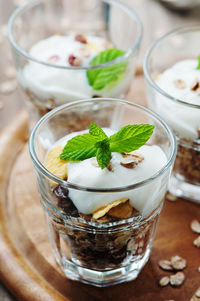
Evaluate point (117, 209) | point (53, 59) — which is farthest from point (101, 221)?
point (53, 59)

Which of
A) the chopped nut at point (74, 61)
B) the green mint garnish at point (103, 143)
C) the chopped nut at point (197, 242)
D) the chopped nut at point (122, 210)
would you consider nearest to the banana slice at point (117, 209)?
the chopped nut at point (122, 210)

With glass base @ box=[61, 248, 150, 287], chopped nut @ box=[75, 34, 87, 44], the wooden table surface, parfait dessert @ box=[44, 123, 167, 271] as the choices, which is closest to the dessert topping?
parfait dessert @ box=[44, 123, 167, 271]

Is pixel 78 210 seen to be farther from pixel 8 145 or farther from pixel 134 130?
pixel 8 145

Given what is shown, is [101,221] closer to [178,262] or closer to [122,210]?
[122,210]

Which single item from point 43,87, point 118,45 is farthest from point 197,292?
point 118,45

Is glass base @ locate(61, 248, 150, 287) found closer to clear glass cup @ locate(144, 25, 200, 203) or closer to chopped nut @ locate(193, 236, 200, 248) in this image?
chopped nut @ locate(193, 236, 200, 248)
